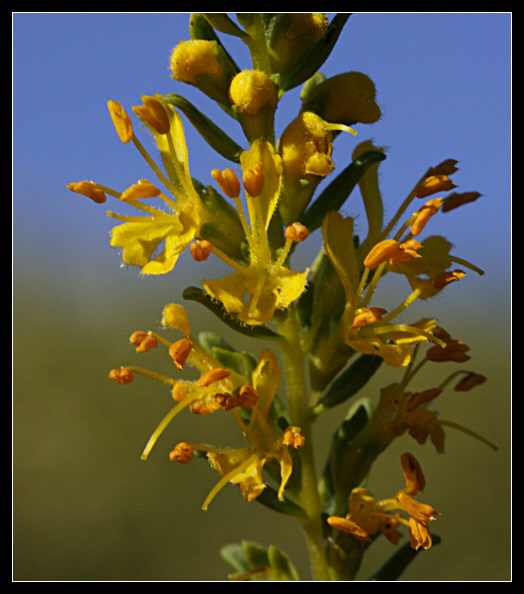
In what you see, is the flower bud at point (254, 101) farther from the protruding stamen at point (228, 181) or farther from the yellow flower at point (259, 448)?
the yellow flower at point (259, 448)

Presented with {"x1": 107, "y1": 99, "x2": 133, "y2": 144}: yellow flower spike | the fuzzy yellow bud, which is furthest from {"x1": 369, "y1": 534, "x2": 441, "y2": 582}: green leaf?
{"x1": 107, "y1": 99, "x2": 133, "y2": 144}: yellow flower spike

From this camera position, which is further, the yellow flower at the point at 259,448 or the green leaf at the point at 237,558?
the green leaf at the point at 237,558

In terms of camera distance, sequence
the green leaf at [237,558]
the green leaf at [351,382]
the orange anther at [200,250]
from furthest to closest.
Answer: the green leaf at [237,558]
the green leaf at [351,382]
the orange anther at [200,250]

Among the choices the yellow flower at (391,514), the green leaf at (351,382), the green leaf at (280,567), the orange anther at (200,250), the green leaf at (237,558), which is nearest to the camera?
the orange anther at (200,250)

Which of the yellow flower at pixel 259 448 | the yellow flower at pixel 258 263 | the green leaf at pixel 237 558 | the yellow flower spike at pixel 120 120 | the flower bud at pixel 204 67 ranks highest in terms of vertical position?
the flower bud at pixel 204 67

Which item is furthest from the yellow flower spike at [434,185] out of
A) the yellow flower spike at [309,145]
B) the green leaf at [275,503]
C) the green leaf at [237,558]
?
the green leaf at [237,558]

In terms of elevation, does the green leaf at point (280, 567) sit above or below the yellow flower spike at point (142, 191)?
below

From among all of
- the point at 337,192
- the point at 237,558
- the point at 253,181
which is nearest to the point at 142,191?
the point at 253,181

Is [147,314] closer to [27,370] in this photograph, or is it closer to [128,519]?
[27,370]

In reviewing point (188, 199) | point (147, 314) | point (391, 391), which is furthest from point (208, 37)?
point (147, 314)
